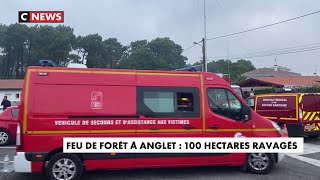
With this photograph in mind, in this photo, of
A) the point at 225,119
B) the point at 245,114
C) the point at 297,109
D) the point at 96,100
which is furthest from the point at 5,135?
the point at 297,109

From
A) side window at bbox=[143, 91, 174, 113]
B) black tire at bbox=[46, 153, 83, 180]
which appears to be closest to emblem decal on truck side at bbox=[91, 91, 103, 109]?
side window at bbox=[143, 91, 174, 113]

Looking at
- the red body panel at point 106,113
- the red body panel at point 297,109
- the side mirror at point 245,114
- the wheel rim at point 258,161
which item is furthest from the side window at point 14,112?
the red body panel at point 297,109

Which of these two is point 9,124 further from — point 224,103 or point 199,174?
point 224,103

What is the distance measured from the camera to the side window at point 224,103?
7859mm

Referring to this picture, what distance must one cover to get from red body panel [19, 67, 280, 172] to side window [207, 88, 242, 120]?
0.35ft

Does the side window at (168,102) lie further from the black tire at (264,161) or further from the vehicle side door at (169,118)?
the black tire at (264,161)

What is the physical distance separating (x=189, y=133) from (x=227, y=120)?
0.89m

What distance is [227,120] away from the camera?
7.86 metres

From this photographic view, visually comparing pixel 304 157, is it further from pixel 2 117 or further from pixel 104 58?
pixel 104 58

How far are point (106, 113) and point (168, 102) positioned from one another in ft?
4.25

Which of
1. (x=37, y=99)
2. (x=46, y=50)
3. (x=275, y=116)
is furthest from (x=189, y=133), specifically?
(x=46, y=50)

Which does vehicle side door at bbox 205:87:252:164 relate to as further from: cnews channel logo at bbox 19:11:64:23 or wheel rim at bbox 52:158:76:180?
cnews channel logo at bbox 19:11:64:23

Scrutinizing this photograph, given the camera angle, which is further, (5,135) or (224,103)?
(5,135)

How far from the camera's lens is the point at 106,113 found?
7273mm
